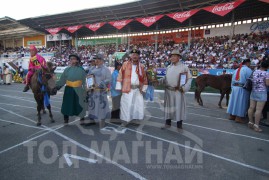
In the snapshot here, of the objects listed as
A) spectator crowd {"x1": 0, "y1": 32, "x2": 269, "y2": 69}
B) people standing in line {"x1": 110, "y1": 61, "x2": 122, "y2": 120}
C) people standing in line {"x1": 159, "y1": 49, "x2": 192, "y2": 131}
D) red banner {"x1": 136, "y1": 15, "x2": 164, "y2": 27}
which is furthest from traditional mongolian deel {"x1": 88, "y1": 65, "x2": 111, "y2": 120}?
red banner {"x1": 136, "y1": 15, "x2": 164, "y2": 27}

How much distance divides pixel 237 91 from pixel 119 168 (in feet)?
14.0

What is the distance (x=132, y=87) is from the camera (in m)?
5.50

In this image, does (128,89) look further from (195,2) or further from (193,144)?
(195,2)

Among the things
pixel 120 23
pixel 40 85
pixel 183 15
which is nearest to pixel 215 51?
Result: pixel 183 15

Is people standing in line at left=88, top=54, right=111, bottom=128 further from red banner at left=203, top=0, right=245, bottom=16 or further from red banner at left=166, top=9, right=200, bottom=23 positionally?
red banner at left=166, top=9, right=200, bottom=23

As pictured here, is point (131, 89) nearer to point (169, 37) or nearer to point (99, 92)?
point (99, 92)

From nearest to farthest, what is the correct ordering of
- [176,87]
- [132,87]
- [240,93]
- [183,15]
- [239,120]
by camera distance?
[176,87] < [132,87] < [240,93] < [239,120] < [183,15]

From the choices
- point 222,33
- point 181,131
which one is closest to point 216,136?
point 181,131

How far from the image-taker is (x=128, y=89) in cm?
545

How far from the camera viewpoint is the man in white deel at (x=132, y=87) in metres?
5.48

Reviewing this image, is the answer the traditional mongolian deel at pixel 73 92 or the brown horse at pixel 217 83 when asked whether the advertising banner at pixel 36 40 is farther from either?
the traditional mongolian deel at pixel 73 92

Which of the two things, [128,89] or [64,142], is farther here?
[128,89]

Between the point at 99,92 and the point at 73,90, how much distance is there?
26.6 inches

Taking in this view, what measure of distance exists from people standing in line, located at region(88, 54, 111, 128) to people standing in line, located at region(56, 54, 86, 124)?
254 millimetres
